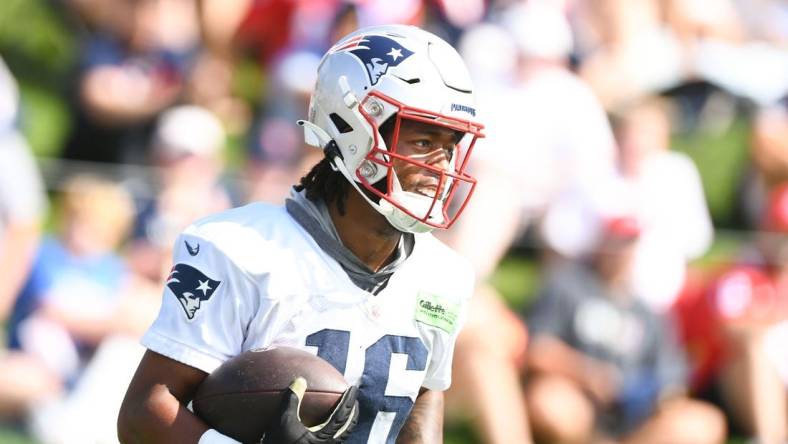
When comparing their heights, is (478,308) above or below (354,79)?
below

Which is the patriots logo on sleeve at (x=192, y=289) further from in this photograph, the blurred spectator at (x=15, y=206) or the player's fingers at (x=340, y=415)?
the blurred spectator at (x=15, y=206)

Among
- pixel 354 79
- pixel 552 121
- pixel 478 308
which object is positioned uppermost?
pixel 354 79

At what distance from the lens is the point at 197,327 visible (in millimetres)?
2764

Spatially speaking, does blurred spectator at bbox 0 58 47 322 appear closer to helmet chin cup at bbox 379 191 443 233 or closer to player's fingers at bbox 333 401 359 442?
helmet chin cup at bbox 379 191 443 233

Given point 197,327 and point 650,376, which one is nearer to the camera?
point 197,327

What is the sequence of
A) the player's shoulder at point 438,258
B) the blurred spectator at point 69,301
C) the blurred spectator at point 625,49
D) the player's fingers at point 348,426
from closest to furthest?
the player's fingers at point 348,426 → the player's shoulder at point 438,258 → the blurred spectator at point 69,301 → the blurred spectator at point 625,49

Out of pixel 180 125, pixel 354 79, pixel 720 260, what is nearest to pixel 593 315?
pixel 720 260

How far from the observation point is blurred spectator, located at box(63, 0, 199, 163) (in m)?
6.14

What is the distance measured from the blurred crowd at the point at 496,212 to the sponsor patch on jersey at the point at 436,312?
7.42 ft

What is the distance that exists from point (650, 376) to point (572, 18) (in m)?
2.37

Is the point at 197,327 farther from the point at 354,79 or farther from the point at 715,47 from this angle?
the point at 715,47

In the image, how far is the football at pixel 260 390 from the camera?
2668 mm

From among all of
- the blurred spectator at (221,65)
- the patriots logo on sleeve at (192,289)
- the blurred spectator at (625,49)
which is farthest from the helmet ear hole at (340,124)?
the blurred spectator at (625,49)

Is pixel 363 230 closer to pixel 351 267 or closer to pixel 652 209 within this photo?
pixel 351 267
